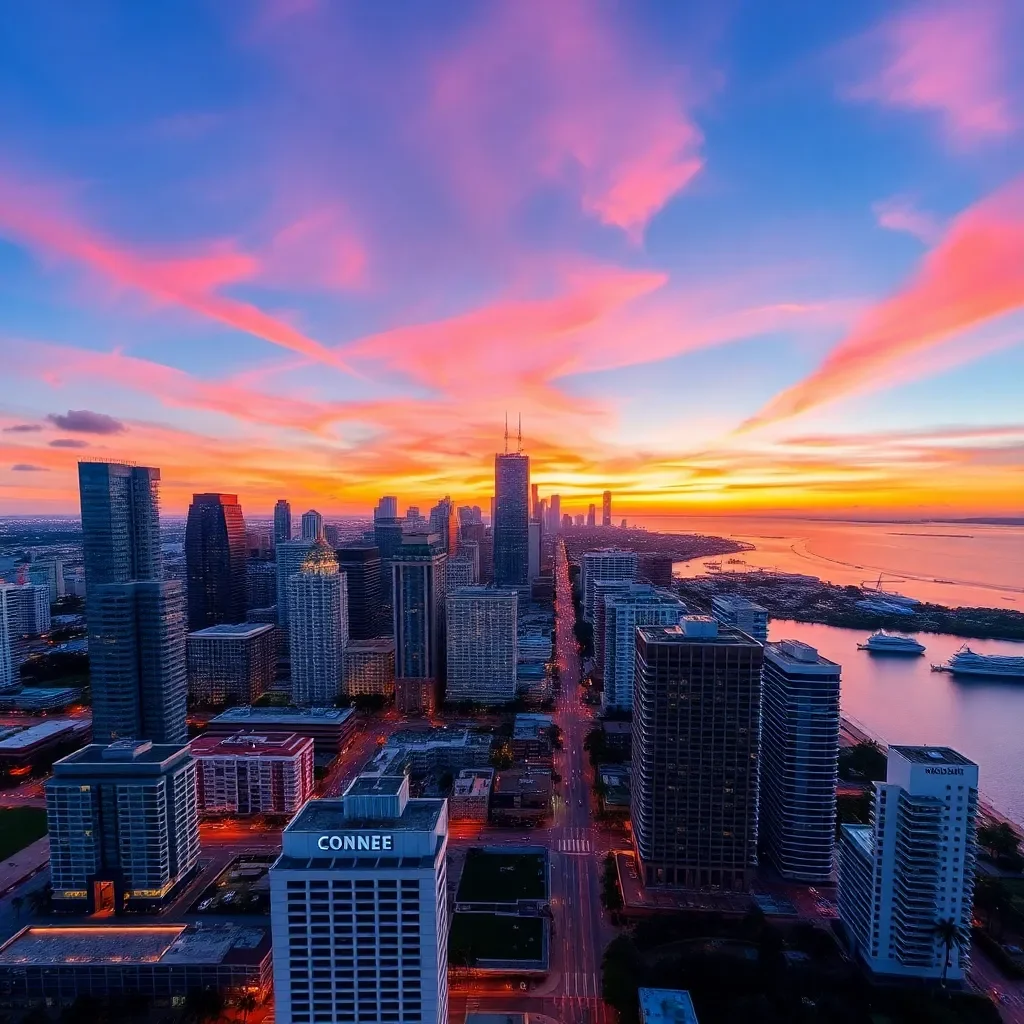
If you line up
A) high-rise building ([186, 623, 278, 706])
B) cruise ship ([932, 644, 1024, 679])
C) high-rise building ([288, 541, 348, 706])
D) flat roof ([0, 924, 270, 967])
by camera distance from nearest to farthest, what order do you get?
1. flat roof ([0, 924, 270, 967])
2. high-rise building ([288, 541, 348, 706])
3. high-rise building ([186, 623, 278, 706])
4. cruise ship ([932, 644, 1024, 679])

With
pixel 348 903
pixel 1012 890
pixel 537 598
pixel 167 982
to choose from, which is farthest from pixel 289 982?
pixel 537 598

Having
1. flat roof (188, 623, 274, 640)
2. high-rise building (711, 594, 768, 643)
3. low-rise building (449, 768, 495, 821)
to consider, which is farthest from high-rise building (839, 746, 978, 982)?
flat roof (188, 623, 274, 640)

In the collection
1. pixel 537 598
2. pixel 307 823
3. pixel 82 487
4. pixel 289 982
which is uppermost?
pixel 82 487

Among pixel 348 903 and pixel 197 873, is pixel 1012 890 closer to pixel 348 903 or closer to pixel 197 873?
pixel 348 903

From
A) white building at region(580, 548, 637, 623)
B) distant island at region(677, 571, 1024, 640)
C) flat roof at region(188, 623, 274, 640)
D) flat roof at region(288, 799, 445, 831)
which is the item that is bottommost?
distant island at region(677, 571, 1024, 640)

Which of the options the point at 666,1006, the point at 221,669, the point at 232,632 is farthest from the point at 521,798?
the point at 232,632

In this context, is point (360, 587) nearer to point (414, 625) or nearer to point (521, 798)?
point (414, 625)

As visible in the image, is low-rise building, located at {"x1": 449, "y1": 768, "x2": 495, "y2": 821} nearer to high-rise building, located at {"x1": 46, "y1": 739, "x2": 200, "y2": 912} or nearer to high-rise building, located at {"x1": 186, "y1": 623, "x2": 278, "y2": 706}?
high-rise building, located at {"x1": 46, "y1": 739, "x2": 200, "y2": 912}
